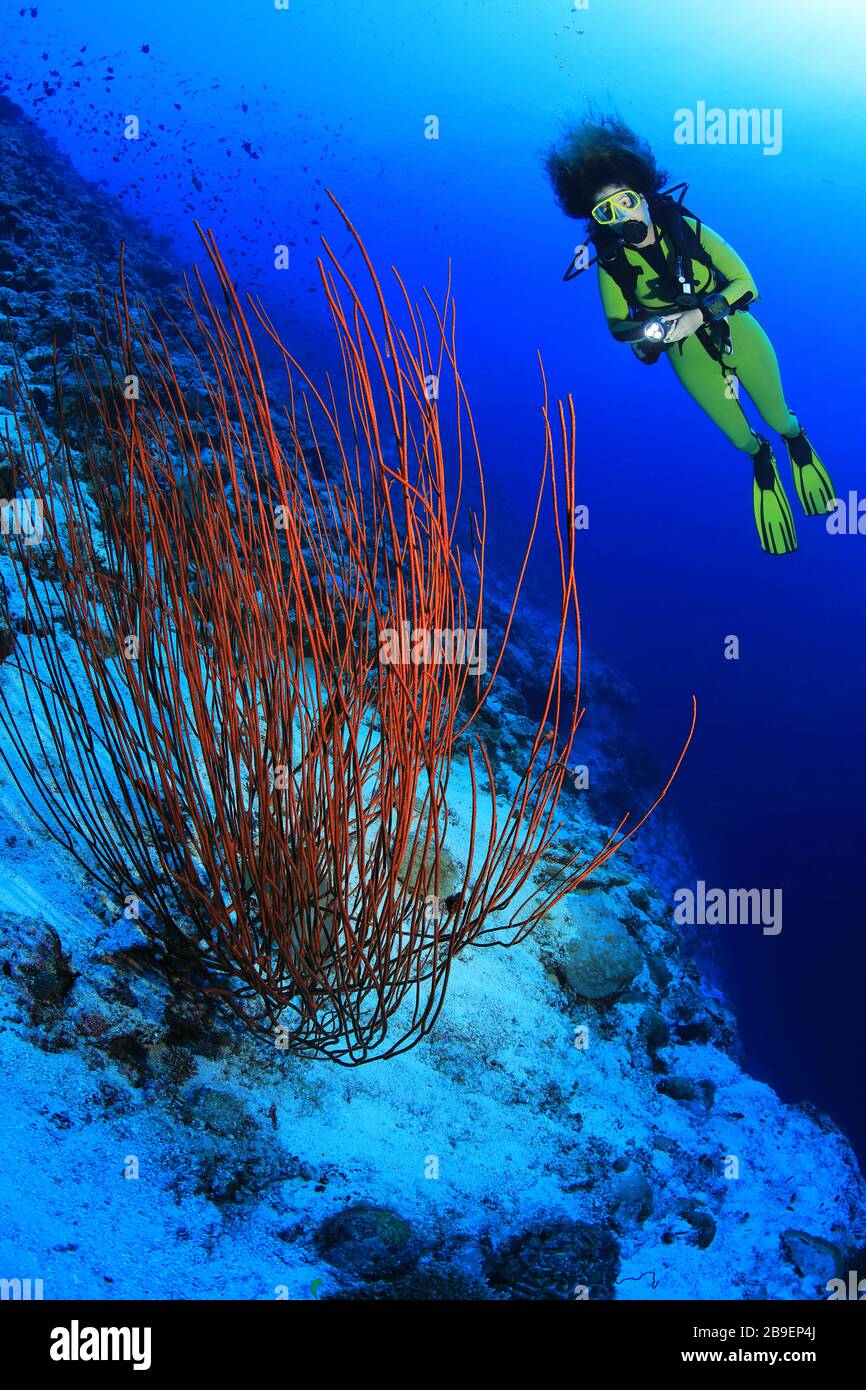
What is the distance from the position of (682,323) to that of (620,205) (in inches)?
32.3

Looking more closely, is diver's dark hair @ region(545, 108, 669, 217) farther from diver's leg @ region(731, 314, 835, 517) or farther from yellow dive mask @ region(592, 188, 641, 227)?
diver's leg @ region(731, 314, 835, 517)

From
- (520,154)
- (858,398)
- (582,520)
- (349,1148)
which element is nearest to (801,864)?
(582,520)

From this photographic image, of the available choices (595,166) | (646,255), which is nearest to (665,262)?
(646,255)

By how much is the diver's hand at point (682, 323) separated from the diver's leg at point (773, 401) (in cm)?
60

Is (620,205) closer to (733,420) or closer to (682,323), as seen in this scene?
(682,323)

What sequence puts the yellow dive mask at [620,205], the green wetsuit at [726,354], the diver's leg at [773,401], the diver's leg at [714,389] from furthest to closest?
the diver's leg at [714,389] → the diver's leg at [773,401] → the green wetsuit at [726,354] → the yellow dive mask at [620,205]

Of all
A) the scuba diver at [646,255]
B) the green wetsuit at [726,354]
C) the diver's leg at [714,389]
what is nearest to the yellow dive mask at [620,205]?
the scuba diver at [646,255]

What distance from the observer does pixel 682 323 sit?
431 centimetres

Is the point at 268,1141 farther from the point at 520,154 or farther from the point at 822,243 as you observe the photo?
the point at 822,243

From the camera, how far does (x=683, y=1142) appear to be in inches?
80.4

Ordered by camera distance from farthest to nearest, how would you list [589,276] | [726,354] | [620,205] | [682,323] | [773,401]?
[589,276] → [773,401] → [726,354] → [682,323] → [620,205]

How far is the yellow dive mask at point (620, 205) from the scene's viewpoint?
4.20 metres

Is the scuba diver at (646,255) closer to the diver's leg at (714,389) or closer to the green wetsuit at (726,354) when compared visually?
the green wetsuit at (726,354)
